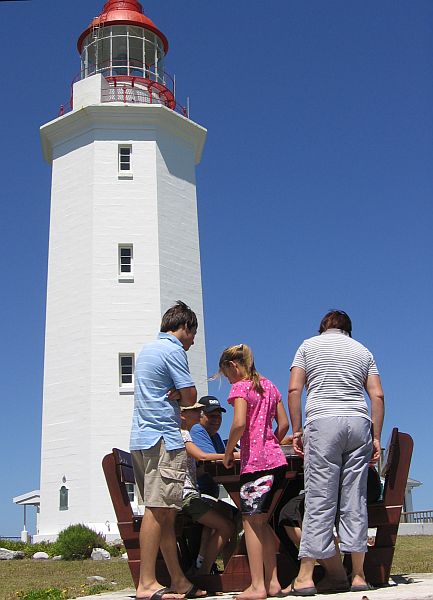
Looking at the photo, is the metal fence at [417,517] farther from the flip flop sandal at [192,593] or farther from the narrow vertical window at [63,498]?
the flip flop sandal at [192,593]

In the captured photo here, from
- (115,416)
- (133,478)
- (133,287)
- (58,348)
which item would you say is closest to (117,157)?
(133,287)

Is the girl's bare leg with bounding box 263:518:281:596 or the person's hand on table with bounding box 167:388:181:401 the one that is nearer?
the girl's bare leg with bounding box 263:518:281:596

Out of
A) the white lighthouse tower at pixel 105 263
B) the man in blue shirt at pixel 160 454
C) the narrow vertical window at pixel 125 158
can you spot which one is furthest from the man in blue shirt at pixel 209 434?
the narrow vertical window at pixel 125 158

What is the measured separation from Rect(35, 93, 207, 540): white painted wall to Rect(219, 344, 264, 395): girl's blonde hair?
15941 mm

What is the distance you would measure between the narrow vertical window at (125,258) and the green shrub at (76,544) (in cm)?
763

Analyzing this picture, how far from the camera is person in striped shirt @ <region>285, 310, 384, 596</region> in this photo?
18.1 ft

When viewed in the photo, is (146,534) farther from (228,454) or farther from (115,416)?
(115,416)

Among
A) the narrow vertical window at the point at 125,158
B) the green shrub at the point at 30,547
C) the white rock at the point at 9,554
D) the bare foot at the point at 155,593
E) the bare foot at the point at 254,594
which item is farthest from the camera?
the narrow vertical window at the point at 125,158

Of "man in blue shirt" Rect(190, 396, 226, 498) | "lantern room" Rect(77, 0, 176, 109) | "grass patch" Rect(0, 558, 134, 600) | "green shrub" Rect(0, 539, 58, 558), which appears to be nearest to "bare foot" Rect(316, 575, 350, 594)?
"man in blue shirt" Rect(190, 396, 226, 498)

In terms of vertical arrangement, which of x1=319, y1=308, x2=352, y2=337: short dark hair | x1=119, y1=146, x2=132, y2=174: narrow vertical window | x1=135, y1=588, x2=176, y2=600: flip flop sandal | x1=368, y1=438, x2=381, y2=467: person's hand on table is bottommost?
x1=135, y1=588, x2=176, y2=600: flip flop sandal

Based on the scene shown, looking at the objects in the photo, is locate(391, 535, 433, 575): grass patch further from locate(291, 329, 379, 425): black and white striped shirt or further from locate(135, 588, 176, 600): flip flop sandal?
locate(135, 588, 176, 600): flip flop sandal

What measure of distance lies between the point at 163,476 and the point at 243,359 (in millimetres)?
991

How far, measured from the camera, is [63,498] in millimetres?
21906

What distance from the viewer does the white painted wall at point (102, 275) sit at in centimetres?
2186
